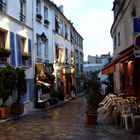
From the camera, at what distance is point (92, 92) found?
16.5 m

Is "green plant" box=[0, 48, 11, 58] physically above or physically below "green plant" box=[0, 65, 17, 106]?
above

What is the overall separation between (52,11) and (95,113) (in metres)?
20.9

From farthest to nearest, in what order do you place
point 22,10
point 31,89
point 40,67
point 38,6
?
point 38,6 → point 40,67 → point 31,89 → point 22,10

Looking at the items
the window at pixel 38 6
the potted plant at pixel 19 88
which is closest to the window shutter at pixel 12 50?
the potted plant at pixel 19 88

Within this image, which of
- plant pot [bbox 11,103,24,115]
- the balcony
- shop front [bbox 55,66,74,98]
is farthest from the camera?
shop front [bbox 55,66,74,98]


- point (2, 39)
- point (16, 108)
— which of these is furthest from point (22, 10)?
point (16, 108)

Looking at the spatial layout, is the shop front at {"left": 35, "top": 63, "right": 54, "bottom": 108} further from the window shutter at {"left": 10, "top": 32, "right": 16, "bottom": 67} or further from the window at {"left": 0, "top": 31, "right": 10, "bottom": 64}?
the window at {"left": 0, "top": 31, "right": 10, "bottom": 64}

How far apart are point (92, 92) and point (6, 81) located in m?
5.46

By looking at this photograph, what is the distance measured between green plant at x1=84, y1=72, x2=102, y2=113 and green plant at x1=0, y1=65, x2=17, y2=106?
4.61 meters

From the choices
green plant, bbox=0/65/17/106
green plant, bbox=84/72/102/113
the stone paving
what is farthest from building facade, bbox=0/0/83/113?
the stone paving

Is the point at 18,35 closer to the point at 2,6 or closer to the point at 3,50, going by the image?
the point at 2,6

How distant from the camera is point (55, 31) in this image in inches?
1468

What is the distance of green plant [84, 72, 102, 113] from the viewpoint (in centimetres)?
1630

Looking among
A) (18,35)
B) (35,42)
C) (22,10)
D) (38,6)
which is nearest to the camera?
(18,35)
